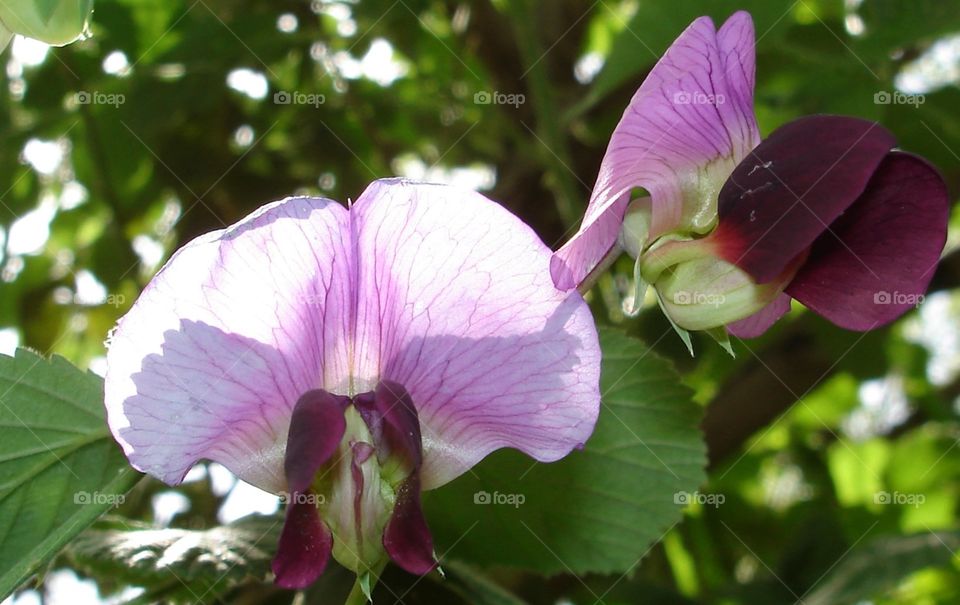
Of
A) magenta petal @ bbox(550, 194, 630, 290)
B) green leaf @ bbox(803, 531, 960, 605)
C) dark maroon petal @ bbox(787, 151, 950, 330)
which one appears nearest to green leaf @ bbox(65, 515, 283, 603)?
magenta petal @ bbox(550, 194, 630, 290)

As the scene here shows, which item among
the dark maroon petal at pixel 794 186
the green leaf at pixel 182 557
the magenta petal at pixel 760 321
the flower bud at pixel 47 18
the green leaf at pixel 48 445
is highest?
the flower bud at pixel 47 18

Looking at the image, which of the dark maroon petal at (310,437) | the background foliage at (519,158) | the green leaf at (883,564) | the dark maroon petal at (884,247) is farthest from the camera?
the background foliage at (519,158)

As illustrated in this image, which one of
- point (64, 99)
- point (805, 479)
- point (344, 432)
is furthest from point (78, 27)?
point (805, 479)

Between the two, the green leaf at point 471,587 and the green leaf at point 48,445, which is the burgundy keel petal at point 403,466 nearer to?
the green leaf at point 48,445

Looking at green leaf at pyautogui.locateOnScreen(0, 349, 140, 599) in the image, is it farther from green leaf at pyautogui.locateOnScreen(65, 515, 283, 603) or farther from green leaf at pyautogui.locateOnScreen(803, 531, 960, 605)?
green leaf at pyautogui.locateOnScreen(803, 531, 960, 605)

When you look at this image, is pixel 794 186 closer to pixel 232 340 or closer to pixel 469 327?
pixel 469 327

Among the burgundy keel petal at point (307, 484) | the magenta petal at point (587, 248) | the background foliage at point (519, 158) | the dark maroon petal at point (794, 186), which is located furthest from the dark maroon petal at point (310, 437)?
the background foliage at point (519, 158)

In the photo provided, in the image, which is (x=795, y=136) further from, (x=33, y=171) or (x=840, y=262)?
(x=33, y=171)

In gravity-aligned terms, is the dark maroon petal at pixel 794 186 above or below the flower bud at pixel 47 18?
below
